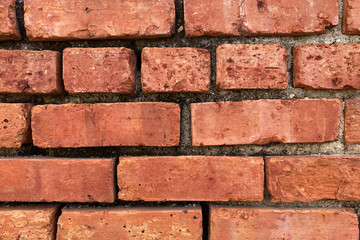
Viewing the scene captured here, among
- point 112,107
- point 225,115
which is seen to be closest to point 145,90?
point 112,107

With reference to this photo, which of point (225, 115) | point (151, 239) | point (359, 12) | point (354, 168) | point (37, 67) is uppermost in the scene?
point (359, 12)

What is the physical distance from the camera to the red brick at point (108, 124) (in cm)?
69

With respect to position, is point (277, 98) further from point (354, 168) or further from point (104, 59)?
point (104, 59)

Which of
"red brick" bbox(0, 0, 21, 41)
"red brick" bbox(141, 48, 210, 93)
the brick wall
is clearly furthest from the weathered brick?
"red brick" bbox(0, 0, 21, 41)

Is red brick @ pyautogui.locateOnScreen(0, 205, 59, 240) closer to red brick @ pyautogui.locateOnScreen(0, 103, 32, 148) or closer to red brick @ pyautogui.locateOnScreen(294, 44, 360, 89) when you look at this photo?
red brick @ pyautogui.locateOnScreen(0, 103, 32, 148)

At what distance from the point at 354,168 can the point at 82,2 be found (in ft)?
2.69

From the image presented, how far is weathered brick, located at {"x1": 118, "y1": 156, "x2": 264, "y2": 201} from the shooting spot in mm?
690

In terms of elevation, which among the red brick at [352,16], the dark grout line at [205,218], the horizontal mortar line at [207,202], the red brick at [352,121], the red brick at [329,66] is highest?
the red brick at [352,16]

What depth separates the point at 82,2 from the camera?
68 centimetres

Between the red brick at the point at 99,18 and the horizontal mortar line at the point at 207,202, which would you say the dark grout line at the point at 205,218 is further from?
the red brick at the point at 99,18

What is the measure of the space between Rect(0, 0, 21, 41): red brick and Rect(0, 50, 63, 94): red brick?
0.17 ft

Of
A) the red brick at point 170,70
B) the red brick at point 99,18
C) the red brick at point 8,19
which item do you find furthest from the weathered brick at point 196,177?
the red brick at point 8,19

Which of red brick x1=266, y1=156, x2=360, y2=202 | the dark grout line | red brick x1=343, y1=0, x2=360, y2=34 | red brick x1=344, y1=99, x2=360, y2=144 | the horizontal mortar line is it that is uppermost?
red brick x1=343, y1=0, x2=360, y2=34

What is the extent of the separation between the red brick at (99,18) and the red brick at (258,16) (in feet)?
0.23
